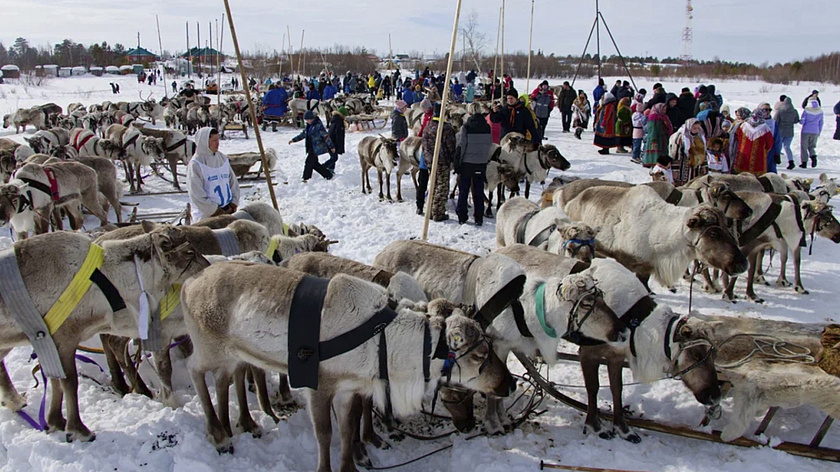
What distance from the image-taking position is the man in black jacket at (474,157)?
8.55m

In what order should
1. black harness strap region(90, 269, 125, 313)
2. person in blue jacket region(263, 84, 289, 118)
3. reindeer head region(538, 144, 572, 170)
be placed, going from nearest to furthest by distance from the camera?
black harness strap region(90, 269, 125, 313), reindeer head region(538, 144, 572, 170), person in blue jacket region(263, 84, 289, 118)

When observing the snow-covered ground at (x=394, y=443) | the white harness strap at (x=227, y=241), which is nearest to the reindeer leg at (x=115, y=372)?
the snow-covered ground at (x=394, y=443)

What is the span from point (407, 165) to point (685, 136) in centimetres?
501

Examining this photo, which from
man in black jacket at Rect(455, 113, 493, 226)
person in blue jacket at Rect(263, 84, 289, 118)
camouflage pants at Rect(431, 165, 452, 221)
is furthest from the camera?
person in blue jacket at Rect(263, 84, 289, 118)

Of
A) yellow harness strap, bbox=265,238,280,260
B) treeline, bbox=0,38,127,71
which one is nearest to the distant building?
treeline, bbox=0,38,127,71

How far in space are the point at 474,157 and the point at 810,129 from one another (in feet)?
31.0

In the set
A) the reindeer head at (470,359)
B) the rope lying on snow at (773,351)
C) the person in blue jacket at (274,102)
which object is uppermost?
the person in blue jacket at (274,102)

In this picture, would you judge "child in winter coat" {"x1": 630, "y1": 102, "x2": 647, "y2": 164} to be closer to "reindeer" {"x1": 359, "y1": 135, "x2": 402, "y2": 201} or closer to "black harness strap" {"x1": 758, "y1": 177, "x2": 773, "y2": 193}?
"black harness strap" {"x1": 758, "y1": 177, "x2": 773, "y2": 193}

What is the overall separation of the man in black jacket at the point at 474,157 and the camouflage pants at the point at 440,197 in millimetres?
358

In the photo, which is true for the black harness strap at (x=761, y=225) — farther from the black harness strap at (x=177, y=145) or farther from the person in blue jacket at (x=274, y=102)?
the person in blue jacket at (x=274, y=102)

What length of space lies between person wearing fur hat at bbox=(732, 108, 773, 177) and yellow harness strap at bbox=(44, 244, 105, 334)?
9.59 meters

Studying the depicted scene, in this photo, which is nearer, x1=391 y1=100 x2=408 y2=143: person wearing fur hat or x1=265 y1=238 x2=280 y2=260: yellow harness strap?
x1=265 y1=238 x2=280 y2=260: yellow harness strap

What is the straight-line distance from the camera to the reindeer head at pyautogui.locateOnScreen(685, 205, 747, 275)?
16.9ft

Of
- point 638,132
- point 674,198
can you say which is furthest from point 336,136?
point 674,198
